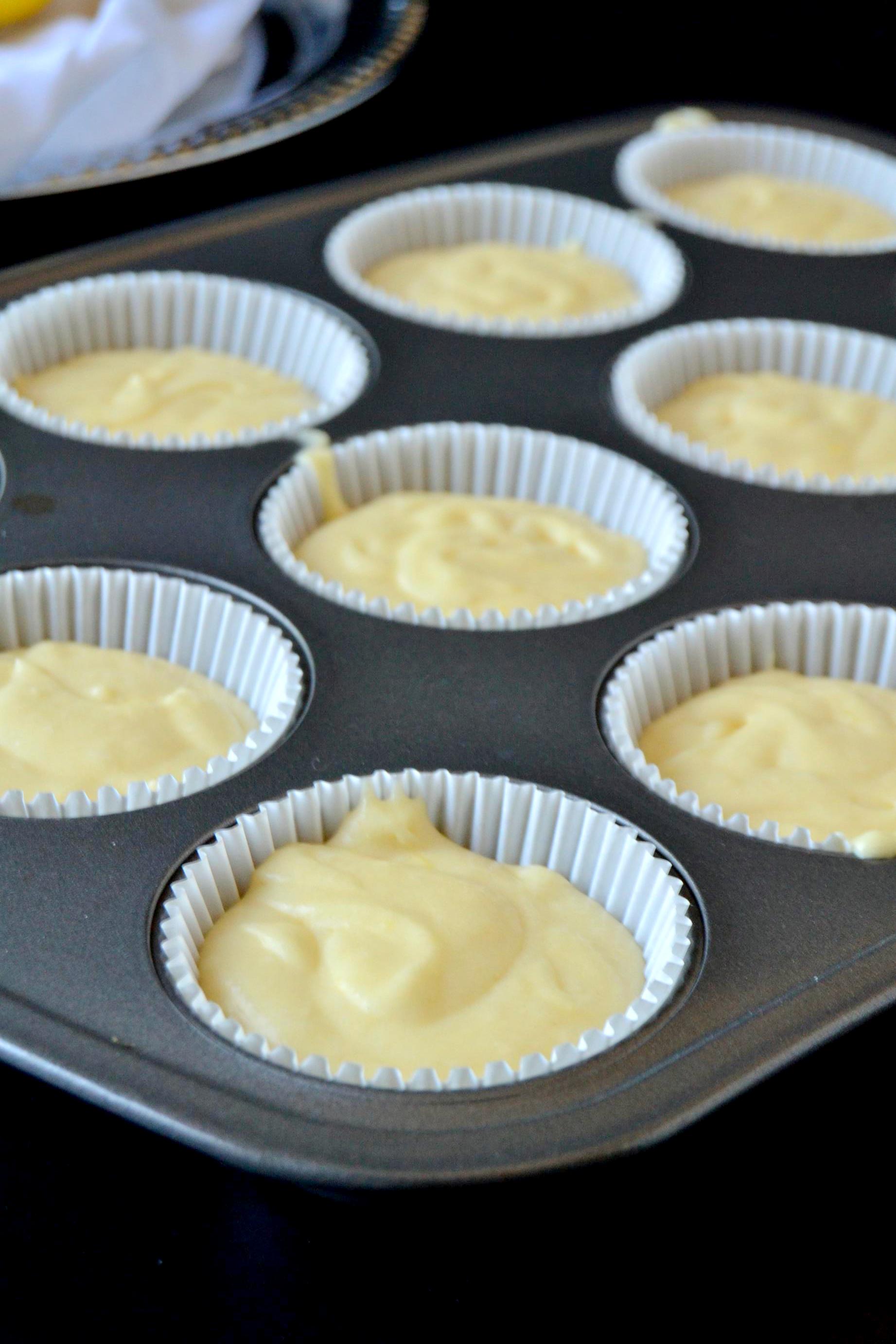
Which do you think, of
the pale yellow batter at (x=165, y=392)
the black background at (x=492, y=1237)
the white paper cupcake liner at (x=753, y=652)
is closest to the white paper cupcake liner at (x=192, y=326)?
the pale yellow batter at (x=165, y=392)

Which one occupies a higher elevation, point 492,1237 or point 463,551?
point 463,551

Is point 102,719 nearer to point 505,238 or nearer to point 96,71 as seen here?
point 96,71

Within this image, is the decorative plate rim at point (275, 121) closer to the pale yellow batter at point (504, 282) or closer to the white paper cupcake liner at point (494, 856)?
the pale yellow batter at point (504, 282)

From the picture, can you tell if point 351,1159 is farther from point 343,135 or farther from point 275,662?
point 343,135

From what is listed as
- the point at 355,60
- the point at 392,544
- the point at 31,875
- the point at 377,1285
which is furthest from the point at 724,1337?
the point at 355,60

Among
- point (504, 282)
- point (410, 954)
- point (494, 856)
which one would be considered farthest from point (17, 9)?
point (410, 954)

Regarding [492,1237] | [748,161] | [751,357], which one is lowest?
[492,1237]

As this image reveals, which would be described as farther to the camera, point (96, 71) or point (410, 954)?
point (96, 71)

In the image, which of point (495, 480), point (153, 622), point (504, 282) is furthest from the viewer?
point (504, 282)
